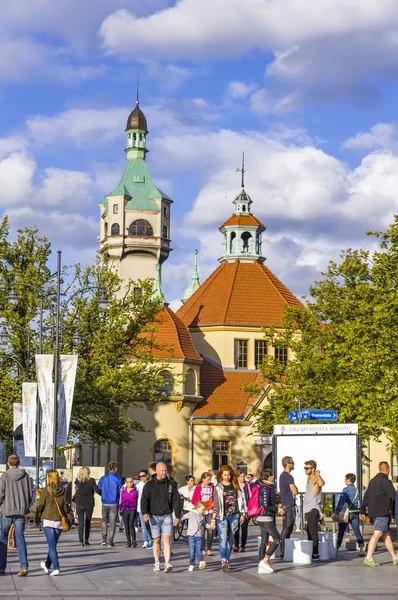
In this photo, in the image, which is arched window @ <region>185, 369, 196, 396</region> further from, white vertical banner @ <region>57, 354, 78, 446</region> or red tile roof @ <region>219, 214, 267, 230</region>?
white vertical banner @ <region>57, 354, 78, 446</region>

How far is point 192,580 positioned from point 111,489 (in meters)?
7.28

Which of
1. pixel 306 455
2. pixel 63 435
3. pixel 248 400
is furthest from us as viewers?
pixel 248 400

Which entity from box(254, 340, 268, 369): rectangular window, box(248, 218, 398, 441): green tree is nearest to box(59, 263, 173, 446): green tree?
box(248, 218, 398, 441): green tree

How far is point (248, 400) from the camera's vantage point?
212 ft

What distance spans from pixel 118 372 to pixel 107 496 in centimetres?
2255

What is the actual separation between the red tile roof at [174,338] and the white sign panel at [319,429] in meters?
35.9

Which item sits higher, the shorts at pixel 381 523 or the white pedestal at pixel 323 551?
the shorts at pixel 381 523

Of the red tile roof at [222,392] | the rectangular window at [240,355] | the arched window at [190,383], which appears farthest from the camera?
the rectangular window at [240,355]

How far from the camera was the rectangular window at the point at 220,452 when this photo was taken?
63094 mm

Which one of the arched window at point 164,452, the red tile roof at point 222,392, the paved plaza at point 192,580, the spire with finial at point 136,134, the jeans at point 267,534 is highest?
the spire with finial at point 136,134

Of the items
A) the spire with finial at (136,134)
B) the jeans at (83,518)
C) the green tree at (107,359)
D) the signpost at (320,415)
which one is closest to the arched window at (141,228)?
the spire with finial at (136,134)

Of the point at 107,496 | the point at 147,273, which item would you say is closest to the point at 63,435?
the point at 107,496

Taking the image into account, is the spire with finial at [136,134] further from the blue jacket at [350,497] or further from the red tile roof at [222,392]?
the blue jacket at [350,497]

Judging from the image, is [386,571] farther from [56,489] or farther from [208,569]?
[56,489]
